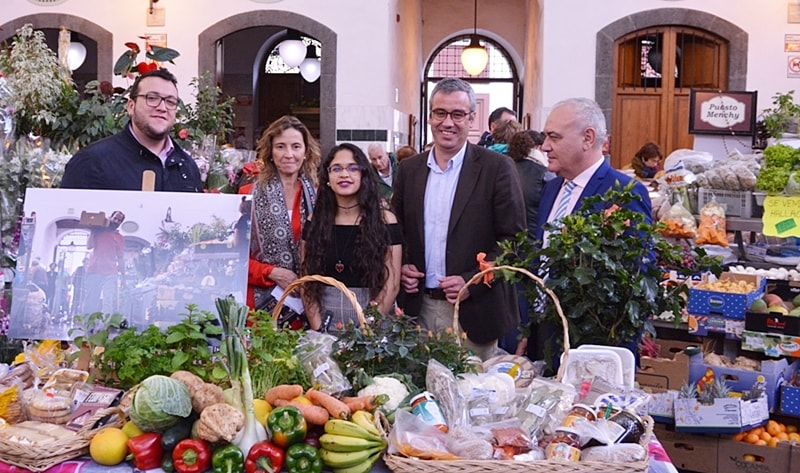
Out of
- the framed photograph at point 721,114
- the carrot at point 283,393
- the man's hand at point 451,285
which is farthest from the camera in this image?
the framed photograph at point 721,114

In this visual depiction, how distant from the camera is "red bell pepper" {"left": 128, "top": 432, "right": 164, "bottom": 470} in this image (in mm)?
2004

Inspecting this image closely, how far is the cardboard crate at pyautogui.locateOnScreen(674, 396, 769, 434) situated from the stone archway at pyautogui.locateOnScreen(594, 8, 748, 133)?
6.73 metres

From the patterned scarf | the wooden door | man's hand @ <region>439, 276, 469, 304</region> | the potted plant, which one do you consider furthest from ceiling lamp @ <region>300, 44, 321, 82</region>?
man's hand @ <region>439, 276, 469, 304</region>

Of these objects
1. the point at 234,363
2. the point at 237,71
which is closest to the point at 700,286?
the point at 234,363

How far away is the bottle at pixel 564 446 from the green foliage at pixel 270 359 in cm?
65

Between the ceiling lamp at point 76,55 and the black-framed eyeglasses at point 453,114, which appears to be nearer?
the black-framed eyeglasses at point 453,114

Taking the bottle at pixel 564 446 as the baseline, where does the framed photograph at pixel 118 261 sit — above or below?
above

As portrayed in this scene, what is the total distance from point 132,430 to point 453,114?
1864mm

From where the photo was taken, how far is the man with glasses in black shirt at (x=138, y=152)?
10.8 ft

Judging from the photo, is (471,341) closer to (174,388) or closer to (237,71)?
(174,388)

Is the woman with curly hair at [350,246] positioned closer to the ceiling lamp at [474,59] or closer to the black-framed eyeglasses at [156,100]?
the black-framed eyeglasses at [156,100]

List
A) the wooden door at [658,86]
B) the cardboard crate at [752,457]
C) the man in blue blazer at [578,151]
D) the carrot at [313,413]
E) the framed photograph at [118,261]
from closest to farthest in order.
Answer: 1. the carrot at [313,413]
2. the framed photograph at [118,261]
3. the man in blue blazer at [578,151]
4. the cardboard crate at [752,457]
5. the wooden door at [658,86]

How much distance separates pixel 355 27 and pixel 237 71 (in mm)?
5952

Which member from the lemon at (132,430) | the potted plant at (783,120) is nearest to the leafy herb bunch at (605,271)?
the lemon at (132,430)
